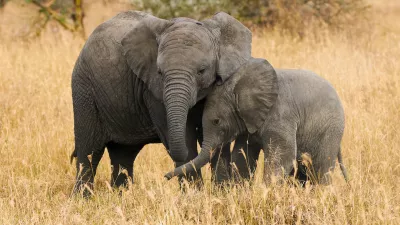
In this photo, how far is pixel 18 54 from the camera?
454 inches

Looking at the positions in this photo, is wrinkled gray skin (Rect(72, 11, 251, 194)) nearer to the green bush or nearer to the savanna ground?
the savanna ground

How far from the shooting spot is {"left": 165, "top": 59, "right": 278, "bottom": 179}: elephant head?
530 cm

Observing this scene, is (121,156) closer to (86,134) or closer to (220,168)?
(86,134)

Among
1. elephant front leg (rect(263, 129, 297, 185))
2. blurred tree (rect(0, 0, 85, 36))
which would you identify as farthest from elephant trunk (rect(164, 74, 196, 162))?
blurred tree (rect(0, 0, 85, 36))

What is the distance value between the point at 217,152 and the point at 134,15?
1.37m

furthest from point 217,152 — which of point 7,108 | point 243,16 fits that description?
point 243,16

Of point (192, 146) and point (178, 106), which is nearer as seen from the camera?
point (178, 106)

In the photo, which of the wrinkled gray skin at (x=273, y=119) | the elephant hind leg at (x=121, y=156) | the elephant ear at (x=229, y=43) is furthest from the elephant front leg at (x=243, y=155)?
the elephant hind leg at (x=121, y=156)

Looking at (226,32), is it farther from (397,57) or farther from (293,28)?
(293,28)

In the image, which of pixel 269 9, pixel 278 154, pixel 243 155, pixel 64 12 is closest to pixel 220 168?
pixel 243 155

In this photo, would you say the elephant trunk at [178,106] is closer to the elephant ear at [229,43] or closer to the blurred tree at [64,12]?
the elephant ear at [229,43]

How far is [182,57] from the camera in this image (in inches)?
199

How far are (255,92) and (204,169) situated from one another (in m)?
1.68

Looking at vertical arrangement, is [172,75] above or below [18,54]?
above
